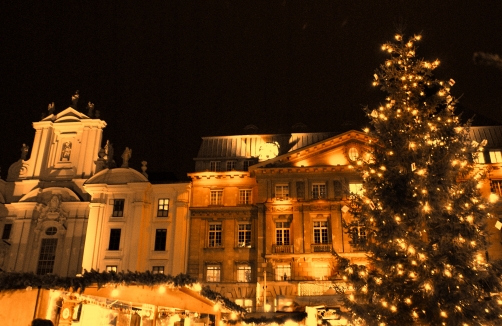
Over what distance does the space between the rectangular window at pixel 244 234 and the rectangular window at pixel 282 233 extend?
2.50 meters

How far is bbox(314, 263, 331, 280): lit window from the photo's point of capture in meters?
37.1

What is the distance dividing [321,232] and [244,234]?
6553 millimetres

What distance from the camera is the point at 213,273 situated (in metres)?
38.8

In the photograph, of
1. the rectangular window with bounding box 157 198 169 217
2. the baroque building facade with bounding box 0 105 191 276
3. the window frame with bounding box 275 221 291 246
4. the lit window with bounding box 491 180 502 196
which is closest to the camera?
the lit window with bounding box 491 180 502 196

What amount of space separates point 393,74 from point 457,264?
302 inches

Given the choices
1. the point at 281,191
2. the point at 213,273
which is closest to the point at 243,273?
the point at 213,273

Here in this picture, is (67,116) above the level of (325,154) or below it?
above

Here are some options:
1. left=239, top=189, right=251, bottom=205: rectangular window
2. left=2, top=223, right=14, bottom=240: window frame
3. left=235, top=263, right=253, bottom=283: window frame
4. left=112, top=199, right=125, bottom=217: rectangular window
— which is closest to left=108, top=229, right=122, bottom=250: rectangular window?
left=112, top=199, right=125, bottom=217: rectangular window

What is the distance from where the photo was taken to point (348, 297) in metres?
16.9

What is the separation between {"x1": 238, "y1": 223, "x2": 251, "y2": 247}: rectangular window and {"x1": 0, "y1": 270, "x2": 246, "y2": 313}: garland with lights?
970 inches

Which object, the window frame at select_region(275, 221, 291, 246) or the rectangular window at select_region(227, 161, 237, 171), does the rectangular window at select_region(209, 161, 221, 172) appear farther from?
the window frame at select_region(275, 221, 291, 246)

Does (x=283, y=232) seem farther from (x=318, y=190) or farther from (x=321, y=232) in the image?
(x=318, y=190)

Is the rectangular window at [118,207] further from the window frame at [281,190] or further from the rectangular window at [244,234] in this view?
the window frame at [281,190]

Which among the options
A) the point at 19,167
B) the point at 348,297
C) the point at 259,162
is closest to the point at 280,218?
the point at 259,162
